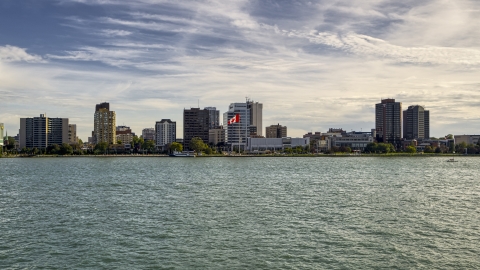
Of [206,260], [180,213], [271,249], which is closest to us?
[206,260]

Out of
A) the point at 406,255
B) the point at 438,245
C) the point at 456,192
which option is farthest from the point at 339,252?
the point at 456,192

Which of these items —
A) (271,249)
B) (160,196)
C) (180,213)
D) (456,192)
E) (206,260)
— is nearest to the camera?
(206,260)

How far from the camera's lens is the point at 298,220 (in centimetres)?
3112

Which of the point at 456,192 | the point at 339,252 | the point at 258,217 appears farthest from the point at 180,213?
the point at 456,192

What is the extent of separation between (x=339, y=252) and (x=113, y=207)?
21.3 meters

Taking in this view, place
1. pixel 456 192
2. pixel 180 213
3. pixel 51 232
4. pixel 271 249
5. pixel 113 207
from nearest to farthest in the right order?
1. pixel 271 249
2. pixel 51 232
3. pixel 180 213
4. pixel 113 207
5. pixel 456 192

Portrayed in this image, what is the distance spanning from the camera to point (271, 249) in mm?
23422

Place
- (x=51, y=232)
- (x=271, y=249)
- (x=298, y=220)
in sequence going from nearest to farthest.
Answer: (x=271, y=249) < (x=51, y=232) < (x=298, y=220)

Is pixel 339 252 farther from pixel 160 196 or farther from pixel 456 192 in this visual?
pixel 456 192

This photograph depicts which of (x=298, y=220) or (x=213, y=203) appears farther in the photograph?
(x=213, y=203)

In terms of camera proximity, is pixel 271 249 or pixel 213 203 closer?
pixel 271 249

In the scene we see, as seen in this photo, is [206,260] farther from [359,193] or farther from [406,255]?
[359,193]

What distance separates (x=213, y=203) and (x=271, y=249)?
16.6 metres

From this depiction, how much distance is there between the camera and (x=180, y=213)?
34250mm
